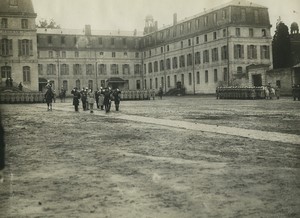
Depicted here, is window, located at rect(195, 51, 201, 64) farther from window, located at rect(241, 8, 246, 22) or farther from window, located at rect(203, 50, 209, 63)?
window, located at rect(241, 8, 246, 22)

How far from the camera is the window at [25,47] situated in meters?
51.1

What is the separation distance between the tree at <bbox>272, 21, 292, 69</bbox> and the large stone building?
173 centimetres

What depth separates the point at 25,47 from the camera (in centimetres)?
5125

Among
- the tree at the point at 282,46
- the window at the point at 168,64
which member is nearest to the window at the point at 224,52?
the tree at the point at 282,46

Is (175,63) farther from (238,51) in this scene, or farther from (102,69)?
(102,69)

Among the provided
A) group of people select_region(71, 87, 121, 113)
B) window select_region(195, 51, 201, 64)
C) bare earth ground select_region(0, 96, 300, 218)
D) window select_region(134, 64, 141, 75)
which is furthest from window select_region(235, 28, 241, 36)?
bare earth ground select_region(0, 96, 300, 218)

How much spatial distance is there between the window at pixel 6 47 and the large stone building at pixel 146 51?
0.12 m

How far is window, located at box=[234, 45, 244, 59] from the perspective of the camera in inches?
2080

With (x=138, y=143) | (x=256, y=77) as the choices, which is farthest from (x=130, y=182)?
(x=256, y=77)

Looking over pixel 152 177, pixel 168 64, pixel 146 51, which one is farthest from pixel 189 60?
pixel 152 177

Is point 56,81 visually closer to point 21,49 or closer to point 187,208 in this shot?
point 21,49

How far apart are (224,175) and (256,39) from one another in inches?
1990

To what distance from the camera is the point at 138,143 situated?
10.6 m

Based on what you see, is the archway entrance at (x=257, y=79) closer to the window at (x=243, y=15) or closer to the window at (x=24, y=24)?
the window at (x=243, y=15)
